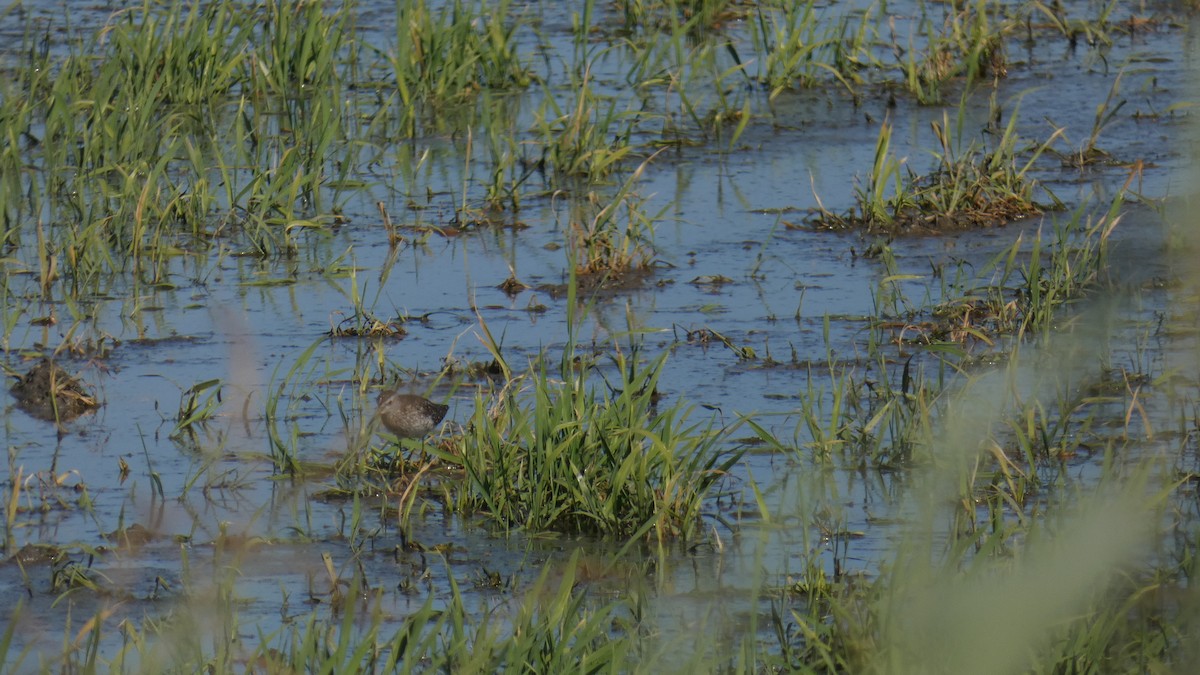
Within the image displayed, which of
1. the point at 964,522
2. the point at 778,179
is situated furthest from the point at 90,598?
the point at 778,179

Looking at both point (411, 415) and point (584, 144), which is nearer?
point (411, 415)

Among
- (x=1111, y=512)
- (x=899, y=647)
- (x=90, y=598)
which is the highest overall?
(x=1111, y=512)

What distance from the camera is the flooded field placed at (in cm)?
302

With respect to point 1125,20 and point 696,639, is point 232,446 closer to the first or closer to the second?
point 696,639

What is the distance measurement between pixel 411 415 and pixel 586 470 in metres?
0.61

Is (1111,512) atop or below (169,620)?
atop

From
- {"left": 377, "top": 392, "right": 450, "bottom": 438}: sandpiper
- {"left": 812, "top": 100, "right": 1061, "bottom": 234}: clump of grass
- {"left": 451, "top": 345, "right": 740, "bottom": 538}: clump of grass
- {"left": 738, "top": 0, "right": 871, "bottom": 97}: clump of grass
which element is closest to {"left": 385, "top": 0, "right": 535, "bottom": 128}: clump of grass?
{"left": 738, "top": 0, "right": 871, "bottom": 97}: clump of grass

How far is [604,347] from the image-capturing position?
16.2 feet

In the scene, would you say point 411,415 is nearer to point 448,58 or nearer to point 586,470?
point 586,470

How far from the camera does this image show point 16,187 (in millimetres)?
6340

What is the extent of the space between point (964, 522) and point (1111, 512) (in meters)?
2.37

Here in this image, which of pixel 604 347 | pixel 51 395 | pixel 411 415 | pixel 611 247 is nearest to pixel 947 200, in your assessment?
pixel 611 247

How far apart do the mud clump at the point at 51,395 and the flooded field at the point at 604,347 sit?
1 centimetres

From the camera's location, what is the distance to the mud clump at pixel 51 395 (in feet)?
14.9
